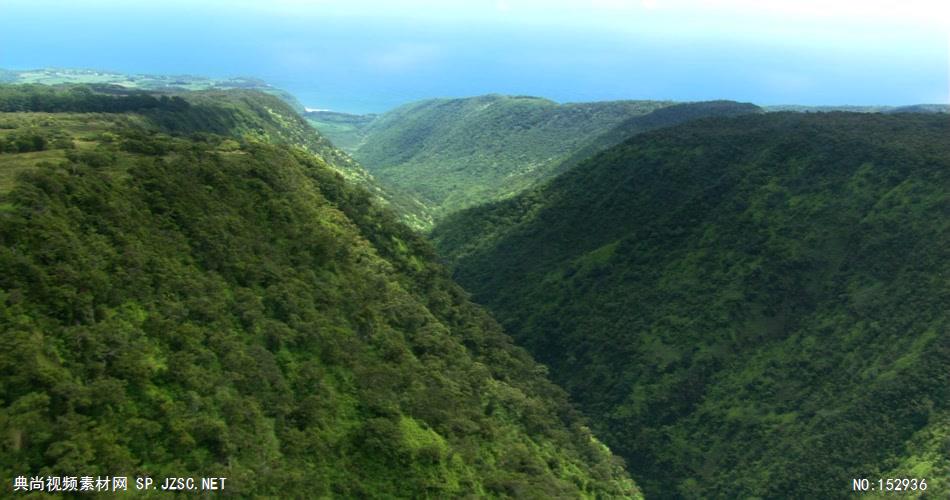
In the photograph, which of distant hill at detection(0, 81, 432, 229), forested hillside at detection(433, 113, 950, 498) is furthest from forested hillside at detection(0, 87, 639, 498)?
distant hill at detection(0, 81, 432, 229)

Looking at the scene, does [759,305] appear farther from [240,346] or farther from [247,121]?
[247,121]

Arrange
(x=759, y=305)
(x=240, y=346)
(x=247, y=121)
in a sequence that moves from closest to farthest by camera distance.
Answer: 1. (x=240, y=346)
2. (x=759, y=305)
3. (x=247, y=121)

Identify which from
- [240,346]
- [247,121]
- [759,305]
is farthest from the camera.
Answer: [247,121]

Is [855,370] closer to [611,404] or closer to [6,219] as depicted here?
[611,404]

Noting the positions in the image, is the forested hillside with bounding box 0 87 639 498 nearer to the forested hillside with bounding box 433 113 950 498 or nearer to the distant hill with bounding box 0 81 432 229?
the forested hillside with bounding box 433 113 950 498

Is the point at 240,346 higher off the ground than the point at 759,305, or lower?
higher

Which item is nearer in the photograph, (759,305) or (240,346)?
(240,346)

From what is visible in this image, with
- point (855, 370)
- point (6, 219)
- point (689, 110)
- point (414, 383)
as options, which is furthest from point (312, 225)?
point (689, 110)

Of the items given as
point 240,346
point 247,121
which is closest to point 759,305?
point 240,346
